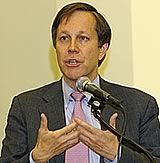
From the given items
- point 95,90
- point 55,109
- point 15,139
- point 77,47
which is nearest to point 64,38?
point 77,47

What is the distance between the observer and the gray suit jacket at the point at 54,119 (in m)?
2.11

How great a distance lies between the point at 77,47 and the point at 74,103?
10.1 inches

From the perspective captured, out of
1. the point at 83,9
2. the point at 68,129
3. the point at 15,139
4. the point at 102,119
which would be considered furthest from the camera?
the point at 83,9

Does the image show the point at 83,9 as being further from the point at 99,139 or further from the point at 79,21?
the point at 99,139

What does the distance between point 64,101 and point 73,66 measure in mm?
211

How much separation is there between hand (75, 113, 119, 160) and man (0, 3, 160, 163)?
103 mm

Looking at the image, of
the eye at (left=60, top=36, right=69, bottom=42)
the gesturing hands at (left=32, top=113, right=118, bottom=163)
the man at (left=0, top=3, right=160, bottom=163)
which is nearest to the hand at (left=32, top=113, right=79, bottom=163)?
the gesturing hands at (left=32, top=113, right=118, bottom=163)

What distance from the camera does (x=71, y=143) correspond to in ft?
6.16

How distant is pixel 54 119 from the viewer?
2172mm

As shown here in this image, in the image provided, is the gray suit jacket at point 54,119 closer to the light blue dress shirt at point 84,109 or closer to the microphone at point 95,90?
the light blue dress shirt at point 84,109

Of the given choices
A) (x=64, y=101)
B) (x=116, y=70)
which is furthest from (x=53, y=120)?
(x=116, y=70)

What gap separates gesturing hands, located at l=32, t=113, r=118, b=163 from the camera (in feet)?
6.07

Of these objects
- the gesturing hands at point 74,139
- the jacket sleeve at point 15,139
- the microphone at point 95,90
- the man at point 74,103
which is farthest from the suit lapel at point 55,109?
the microphone at point 95,90

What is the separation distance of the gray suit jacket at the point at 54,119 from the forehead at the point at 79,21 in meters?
0.30
